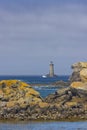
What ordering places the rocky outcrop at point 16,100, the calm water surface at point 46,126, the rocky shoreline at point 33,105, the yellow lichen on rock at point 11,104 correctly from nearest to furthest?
Result: the calm water surface at point 46,126, the rocky shoreline at point 33,105, the rocky outcrop at point 16,100, the yellow lichen on rock at point 11,104

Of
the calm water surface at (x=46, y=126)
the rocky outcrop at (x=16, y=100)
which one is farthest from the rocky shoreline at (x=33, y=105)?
the calm water surface at (x=46, y=126)

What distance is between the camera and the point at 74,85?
70125mm

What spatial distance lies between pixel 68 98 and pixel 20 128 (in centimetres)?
2067

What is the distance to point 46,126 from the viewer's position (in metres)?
50.2

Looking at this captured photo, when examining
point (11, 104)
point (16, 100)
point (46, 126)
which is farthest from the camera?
point (16, 100)

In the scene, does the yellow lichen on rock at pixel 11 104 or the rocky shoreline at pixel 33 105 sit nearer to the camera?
the rocky shoreline at pixel 33 105

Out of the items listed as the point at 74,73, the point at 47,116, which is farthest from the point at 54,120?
the point at 74,73

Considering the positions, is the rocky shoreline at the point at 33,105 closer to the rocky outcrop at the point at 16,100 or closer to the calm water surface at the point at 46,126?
the rocky outcrop at the point at 16,100

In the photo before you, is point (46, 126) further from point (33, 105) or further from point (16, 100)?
point (16, 100)

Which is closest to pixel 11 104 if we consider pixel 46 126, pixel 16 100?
pixel 16 100

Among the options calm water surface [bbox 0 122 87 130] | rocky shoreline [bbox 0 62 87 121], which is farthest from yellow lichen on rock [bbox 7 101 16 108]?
calm water surface [bbox 0 122 87 130]

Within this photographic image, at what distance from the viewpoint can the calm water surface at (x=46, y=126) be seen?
4850 cm

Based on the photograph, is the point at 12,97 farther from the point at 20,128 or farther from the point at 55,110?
the point at 20,128

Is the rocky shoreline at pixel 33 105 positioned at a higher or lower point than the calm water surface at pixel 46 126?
higher
